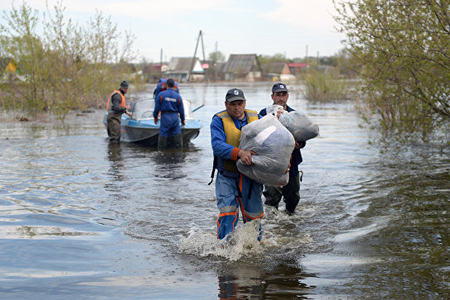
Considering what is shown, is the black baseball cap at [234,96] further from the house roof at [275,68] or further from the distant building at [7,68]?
the house roof at [275,68]

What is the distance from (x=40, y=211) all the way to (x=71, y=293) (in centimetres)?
373

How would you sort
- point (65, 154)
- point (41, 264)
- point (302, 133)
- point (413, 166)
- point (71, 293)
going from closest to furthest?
point (71, 293), point (41, 264), point (302, 133), point (413, 166), point (65, 154)

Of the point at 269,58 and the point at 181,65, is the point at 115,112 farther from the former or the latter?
the point at 269,58

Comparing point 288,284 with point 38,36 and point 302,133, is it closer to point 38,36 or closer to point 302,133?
point 302,133

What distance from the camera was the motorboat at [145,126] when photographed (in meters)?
16.3

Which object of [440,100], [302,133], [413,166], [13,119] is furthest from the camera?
[13,119]

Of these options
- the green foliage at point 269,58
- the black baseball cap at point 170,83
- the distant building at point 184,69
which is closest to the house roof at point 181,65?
the distant building at point 184,69

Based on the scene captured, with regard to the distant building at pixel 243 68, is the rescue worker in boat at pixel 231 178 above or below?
below

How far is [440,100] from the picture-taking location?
11.7m

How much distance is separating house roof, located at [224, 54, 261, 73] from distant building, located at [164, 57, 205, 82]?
6.05m

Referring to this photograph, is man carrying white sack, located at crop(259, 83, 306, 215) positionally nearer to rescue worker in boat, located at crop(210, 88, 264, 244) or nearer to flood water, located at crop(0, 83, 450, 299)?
flood water, located at crop(0, 83, 450, 299)

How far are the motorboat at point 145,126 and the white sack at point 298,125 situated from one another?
361 inches

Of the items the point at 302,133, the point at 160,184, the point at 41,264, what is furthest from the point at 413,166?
the point at 41,264

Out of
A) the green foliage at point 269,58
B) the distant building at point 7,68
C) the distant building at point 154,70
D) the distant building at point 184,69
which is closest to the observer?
the distant building at point 7,68
